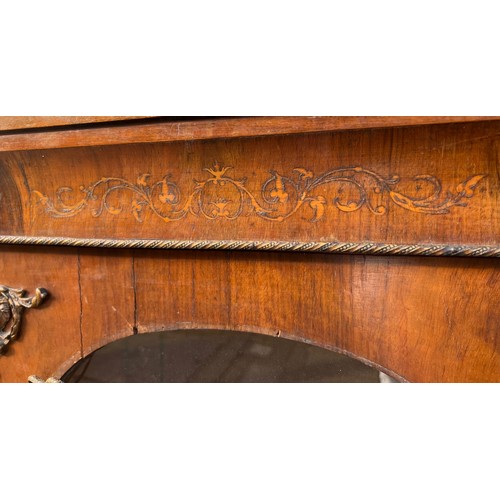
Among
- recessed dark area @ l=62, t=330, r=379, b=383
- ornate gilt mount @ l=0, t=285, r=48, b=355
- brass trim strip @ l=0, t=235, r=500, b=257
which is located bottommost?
recessed dark area @ l=62, t=330, r=379, b=383

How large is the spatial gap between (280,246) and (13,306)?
46 centimetres

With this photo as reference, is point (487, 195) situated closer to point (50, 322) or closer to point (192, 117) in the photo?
point (192, 117)

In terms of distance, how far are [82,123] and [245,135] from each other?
8.9 inches

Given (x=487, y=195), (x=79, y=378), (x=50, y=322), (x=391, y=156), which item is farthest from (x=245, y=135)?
(x=79, y=378)

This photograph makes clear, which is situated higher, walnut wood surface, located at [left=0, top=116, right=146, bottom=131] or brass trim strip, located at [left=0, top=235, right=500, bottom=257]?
walnut wood surface, located at [left=0, top=116, right=146, bottom=131]

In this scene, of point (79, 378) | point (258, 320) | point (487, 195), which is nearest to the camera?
point (487, 195)

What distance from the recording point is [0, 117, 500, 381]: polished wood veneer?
0.42 meters

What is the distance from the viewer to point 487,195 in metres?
0.40

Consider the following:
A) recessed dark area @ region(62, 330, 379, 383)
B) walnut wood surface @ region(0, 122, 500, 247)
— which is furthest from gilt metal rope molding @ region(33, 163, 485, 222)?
recessed dark area @ region(62, 330, 379, 383)

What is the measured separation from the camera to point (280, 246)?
0.46 metres

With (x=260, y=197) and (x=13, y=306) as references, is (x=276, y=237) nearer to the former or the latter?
(x=260, y=197)

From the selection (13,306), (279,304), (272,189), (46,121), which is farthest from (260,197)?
(13,306)

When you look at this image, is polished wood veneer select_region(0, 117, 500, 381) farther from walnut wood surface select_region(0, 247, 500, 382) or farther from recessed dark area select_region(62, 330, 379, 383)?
recessed dark area select_region(62, 330, 379, 383)

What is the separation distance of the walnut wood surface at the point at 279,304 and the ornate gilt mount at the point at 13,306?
15 millimetres
